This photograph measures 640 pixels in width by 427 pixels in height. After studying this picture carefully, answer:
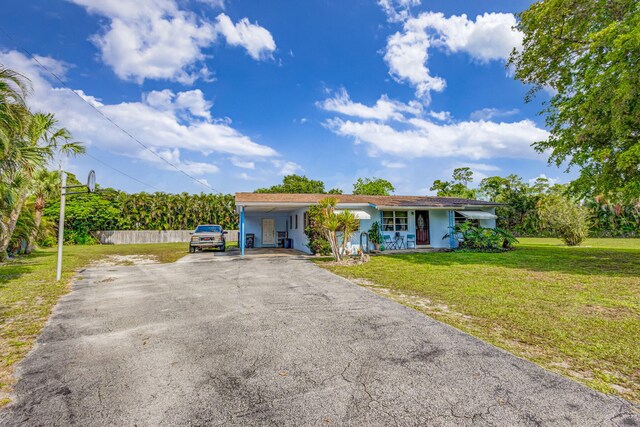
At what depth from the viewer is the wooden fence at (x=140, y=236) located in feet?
91.6

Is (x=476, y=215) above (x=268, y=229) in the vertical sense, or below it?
above

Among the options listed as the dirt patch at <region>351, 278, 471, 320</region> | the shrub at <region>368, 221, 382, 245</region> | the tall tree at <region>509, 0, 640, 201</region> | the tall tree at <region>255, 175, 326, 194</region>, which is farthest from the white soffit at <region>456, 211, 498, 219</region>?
the tall tree at <region>255, 175, 326, 194</region>

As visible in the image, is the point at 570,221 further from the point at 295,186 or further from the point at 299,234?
the point at 295,186

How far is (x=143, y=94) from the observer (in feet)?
53.1

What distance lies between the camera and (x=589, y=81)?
10.3 m

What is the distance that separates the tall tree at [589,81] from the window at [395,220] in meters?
6.84

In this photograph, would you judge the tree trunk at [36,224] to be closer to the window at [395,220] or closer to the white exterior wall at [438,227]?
the window at [395,220]

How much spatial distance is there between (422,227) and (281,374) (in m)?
16.0

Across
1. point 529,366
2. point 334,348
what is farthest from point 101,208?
point 529,366

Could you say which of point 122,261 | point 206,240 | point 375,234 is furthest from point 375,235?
point 122,261

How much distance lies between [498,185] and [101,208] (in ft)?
137

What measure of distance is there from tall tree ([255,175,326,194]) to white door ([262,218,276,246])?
74.7 feet

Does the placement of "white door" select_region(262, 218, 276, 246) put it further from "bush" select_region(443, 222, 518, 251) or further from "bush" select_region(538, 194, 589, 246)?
"bush" select_region(538, 194, 589, 246)

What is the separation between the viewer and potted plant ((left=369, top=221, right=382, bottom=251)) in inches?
650
